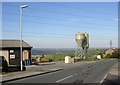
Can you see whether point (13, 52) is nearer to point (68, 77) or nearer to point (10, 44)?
point (10, 44)

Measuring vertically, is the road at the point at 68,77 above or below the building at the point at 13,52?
below

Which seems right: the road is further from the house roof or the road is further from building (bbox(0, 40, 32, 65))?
the house roof

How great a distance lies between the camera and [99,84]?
20016mm

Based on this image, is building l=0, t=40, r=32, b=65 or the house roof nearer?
building l=0, t=40, r=32, b=65

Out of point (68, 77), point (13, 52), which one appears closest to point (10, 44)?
point (13, 52)

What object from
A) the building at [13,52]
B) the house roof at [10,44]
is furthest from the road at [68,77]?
the house roof at [10,44]

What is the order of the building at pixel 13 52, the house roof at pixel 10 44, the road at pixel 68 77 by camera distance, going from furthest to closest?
the house roof at pixel 10 44 → the building at pixel 13 52 → the road at pixel 68 77

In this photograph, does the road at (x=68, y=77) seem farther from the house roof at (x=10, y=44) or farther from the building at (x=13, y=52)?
the house roof at (x=10, y=44)

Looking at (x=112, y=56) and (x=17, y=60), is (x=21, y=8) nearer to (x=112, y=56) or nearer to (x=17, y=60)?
(x=17, y=60)

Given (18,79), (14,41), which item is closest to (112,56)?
(14,41)

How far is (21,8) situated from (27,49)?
17418 mm

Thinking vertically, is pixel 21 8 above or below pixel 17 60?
above

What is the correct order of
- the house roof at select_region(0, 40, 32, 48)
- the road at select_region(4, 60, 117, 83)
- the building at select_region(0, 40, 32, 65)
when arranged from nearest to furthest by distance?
the road at select_region(4, 60, 117, 83) < the building at select_region(0, 40, 32, 65) < the house roof at select_region(0, 40, 32, 48)

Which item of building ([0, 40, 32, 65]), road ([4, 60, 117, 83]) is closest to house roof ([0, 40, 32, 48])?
building ([0, 40, 32, 65])
